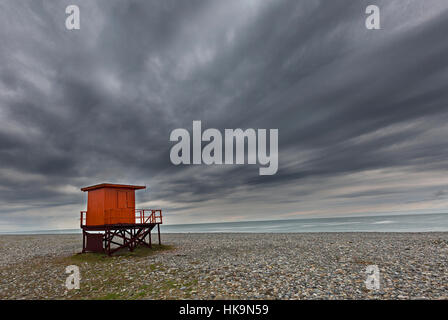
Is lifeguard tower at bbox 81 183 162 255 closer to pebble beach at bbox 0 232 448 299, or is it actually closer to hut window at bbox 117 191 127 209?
hut window at bbox 117 191 127 209

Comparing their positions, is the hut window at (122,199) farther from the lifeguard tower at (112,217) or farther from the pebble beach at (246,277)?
the pebble beach at (246,277)

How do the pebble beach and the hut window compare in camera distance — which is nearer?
the pebble beach

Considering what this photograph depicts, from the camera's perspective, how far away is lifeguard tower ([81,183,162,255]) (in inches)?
864

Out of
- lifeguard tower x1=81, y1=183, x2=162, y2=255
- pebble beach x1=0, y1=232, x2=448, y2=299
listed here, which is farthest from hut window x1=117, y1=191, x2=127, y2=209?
pebble beach x1=0, y1=232, x2=448, y2=299

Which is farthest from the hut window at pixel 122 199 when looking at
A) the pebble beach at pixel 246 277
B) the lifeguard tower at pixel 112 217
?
the pebble beach at pixel 246 277

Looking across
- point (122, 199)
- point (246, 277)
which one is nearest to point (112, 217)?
point (122, 199)

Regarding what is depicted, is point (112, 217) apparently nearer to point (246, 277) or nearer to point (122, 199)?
point (122, 199)

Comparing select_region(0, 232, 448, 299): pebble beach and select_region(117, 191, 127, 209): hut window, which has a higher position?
select_region(117, 191, 127, 209): hut window

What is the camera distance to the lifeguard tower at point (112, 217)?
72.0 ft

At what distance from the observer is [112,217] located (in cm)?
2203
